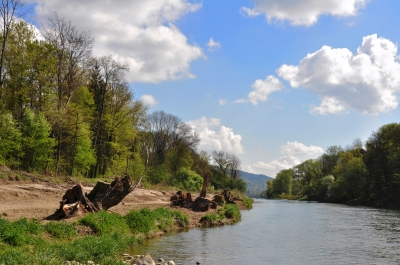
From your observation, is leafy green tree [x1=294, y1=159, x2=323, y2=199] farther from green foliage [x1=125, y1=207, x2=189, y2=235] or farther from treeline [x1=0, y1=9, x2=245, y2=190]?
green foliage [x1=125, y1=207, x2=189, y2=235]

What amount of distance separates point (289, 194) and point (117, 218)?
129m

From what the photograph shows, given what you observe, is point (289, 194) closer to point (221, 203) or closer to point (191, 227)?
point (221, 203)

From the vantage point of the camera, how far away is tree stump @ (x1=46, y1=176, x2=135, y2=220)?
55.4 ft

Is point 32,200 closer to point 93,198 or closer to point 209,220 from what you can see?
point 93,198

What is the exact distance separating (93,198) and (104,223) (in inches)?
100

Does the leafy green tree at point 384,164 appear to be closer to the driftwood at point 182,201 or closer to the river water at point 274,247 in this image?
the driftwood at point 182,201

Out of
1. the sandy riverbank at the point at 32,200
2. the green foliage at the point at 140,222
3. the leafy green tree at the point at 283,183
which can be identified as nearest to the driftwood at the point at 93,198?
the sandy riverbank at the point at 32,200

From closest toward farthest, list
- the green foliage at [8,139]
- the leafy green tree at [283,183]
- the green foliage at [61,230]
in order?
the green foliage at [61,230] < the green foliage at [8,139] < the leafy green tree at [283,183]

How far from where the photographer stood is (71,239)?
46.5 ft

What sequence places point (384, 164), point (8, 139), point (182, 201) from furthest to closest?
point (384, 164) < point (182, 201) < point (8, 139)

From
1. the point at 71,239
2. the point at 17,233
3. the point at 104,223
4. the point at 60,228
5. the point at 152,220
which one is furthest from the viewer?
the point at 152,220

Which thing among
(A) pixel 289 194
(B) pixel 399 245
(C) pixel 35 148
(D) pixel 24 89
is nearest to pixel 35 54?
(D) pixel 24 89

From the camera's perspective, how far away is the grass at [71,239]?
10172mm

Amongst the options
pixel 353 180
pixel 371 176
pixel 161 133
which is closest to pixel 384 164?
pixel 371 176
